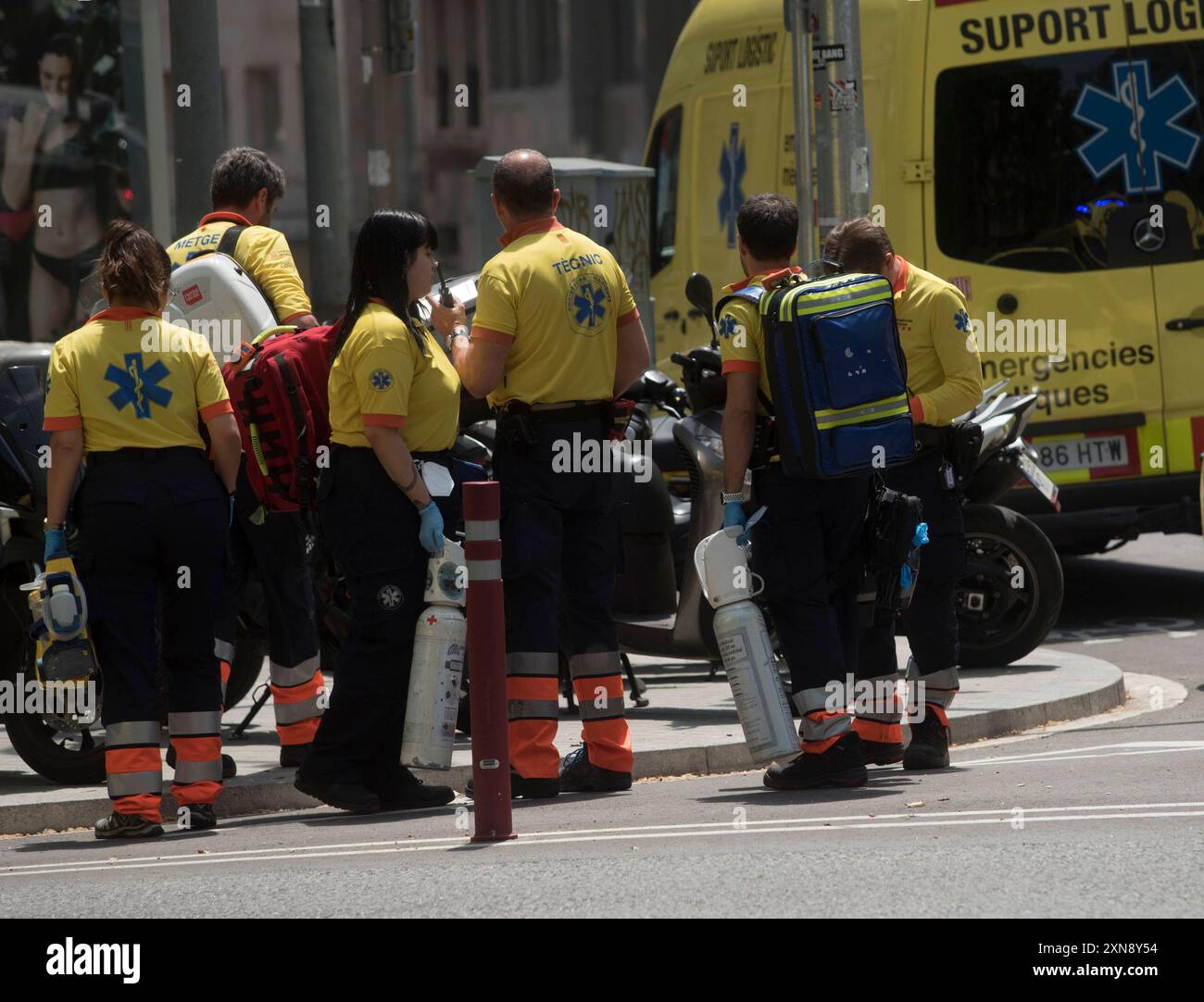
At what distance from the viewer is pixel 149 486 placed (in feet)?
21.5

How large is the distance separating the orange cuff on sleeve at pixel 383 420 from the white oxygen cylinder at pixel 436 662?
39 centimetres

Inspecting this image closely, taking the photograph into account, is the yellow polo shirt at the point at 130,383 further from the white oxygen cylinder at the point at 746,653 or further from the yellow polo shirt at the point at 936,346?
the yellow polo shirt at the point at 936,346

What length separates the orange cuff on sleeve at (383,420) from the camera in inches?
259

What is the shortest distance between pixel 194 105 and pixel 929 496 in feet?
13.0

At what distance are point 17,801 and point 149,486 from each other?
1.26 m

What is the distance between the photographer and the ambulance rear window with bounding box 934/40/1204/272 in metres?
10.6

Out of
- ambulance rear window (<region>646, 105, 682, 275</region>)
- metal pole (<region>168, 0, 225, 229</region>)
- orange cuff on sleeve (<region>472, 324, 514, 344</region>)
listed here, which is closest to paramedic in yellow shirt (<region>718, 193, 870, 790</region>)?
orange cuff on sleeve (<region>472, 324, 514, 344</region>)

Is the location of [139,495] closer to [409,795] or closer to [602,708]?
[409,795]

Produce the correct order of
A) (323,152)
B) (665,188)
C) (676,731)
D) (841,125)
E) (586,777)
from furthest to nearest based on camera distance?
1. (323,152)
2. (665,188)
3. (841,125)
4. (676,731)
5. (586,777)

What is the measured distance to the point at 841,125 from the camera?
9.30 meters

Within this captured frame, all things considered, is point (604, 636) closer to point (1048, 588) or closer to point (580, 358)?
point (580, 358)

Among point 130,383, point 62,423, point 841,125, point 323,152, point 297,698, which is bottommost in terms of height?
point 297,698

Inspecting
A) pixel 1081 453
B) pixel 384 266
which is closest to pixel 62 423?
pixel 384 266

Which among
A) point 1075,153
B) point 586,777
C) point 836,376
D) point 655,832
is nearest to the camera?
point 655,832
